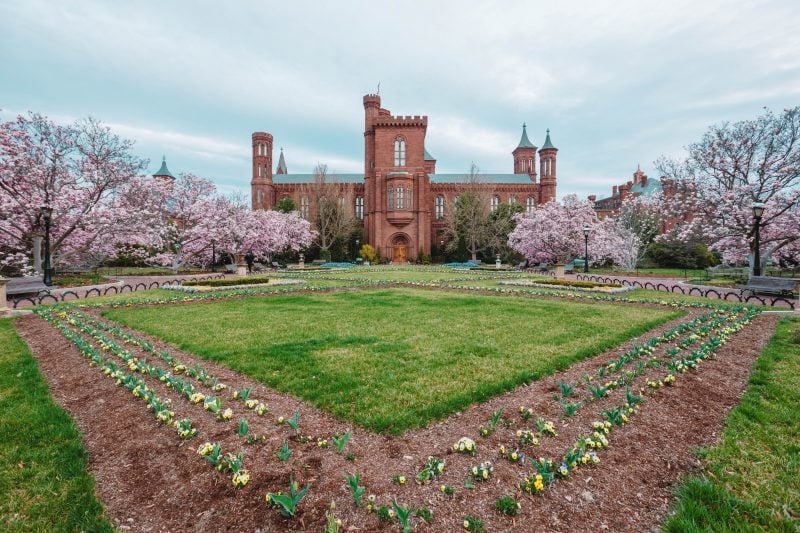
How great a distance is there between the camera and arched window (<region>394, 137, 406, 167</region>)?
44656mm

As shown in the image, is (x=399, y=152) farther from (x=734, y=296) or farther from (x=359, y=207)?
(x=734, y=296)

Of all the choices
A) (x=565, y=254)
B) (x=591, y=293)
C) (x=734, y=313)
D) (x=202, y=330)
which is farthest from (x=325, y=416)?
(x=565, y=254)

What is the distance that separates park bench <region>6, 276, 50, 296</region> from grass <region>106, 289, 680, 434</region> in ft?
16.2

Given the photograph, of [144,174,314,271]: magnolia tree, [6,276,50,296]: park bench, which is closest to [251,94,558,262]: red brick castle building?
[144,174,314,271]: magnolia tree

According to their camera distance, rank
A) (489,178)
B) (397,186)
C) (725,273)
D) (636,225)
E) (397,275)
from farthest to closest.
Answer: (489,178) → (397,186) → (636,225) → (725,273) → (397,275)

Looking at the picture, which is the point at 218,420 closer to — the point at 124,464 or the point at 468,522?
the point at 124,464

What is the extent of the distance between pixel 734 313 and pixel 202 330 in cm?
1244

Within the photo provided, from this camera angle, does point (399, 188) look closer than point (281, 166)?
Yes

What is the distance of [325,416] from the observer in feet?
13.0

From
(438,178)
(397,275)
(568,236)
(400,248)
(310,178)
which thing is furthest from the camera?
(310,178)

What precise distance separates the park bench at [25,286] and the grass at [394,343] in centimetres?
495

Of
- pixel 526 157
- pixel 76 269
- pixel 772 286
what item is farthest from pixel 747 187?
pixel 526 157

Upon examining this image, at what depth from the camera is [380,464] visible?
3131 millimetres

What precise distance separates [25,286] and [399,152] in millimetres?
37370
